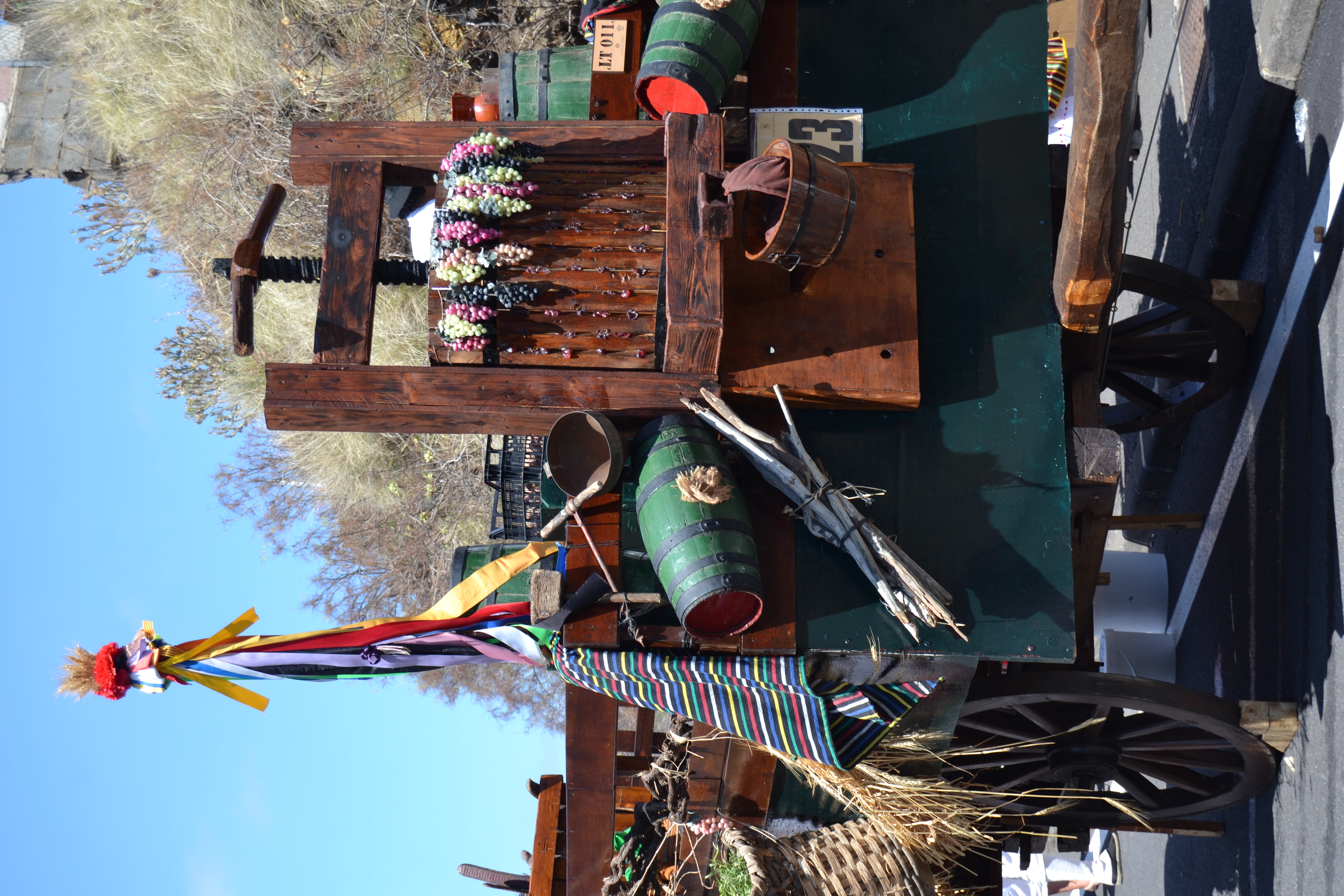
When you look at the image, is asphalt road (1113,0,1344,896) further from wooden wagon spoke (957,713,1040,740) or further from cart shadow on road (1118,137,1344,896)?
wooden wagon spoke (957,713,1040,740)

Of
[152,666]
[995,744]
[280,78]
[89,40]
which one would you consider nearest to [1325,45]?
[995,744]

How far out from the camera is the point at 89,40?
47.8 feet

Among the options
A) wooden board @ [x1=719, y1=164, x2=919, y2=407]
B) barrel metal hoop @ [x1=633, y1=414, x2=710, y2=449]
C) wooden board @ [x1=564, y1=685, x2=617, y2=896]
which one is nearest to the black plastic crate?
wooden board @ [x1=564, y1=685, x2=617, y2=896]

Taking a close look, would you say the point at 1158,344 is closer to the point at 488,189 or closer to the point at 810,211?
the point at 810,211

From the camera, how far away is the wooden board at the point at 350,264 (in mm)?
5270

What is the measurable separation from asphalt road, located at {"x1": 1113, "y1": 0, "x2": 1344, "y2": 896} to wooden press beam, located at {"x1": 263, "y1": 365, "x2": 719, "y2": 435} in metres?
3.40

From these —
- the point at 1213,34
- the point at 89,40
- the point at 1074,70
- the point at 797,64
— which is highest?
the point at 89,40

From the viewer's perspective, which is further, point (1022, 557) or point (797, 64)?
point (797, 64)

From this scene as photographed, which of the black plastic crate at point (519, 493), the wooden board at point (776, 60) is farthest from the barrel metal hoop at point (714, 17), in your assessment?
the black plastic crate at point (519, 493)

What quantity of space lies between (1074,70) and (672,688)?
3.21m

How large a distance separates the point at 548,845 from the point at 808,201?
460 cm

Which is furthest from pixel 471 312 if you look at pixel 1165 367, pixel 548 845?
pixel 1165 367

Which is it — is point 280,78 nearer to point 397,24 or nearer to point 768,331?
point 397,24

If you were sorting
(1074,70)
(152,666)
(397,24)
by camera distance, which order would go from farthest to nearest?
(397,24), (152,666), (1074,70)
